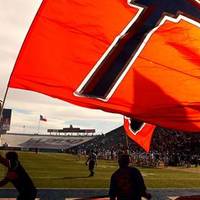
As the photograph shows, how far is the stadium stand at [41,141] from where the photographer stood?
116000 mm

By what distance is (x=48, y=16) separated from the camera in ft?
20.4

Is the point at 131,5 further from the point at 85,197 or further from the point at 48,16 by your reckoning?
the point at 85,197

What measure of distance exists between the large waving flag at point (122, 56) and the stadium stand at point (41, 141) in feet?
343

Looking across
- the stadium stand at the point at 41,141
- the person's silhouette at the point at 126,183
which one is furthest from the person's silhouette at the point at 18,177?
the stadium stand at the point at 41,141

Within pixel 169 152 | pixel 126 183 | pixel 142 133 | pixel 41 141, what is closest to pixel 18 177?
pixel 126 183

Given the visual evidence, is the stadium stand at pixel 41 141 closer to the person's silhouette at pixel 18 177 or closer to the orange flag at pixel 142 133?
the orange flag at pixel 142 133

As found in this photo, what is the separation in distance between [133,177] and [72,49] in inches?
75.4

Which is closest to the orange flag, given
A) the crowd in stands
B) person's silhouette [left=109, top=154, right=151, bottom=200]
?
person's silhouette [left=109, top=154, right=151, bottom=200]

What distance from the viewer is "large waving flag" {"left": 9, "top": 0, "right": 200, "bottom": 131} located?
6258mm

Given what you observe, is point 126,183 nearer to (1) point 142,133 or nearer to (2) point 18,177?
(2) point 18,177

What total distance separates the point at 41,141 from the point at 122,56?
120438 millimetres

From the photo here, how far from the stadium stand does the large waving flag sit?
105 metres

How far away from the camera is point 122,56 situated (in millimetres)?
7000

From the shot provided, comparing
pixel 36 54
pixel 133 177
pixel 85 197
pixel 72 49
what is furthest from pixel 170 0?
pixel 85 197
